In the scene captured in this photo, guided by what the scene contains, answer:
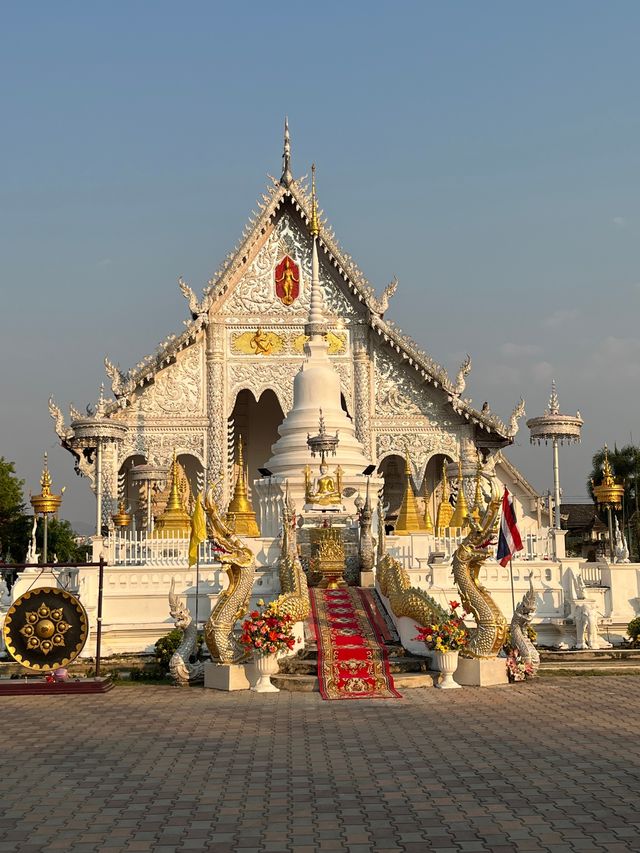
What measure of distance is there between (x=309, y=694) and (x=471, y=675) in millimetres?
1728

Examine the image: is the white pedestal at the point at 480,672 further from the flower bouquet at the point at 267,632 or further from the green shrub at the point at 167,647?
the green shrub at the point at 167,647

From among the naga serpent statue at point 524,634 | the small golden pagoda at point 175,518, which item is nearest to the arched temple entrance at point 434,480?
the small golden pagoda at point 175,518

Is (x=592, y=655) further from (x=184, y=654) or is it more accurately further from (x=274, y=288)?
(x=274, y=288)

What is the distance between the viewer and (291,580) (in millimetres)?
13203

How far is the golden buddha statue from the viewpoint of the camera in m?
17.3

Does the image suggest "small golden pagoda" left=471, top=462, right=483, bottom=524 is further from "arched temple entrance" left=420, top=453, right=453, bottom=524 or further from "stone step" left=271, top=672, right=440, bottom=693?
"arched temple entrance" left=420, top=453, right=453, bottom=524


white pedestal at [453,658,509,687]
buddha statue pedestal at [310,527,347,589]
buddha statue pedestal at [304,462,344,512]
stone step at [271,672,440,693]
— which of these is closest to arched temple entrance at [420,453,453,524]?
buddha statue pedestal at [304,462,344,512]

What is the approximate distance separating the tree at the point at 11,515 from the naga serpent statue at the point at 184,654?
70.9ft

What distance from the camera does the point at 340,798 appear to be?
6.21m

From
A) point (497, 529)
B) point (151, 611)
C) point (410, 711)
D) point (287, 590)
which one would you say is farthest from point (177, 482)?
point (410, 711)

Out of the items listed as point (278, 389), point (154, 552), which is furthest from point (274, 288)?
point (154, 552)

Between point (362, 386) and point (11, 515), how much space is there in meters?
12.9

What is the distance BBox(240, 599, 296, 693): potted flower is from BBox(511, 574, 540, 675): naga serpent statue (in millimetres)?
2544

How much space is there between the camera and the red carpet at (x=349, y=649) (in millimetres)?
10977
